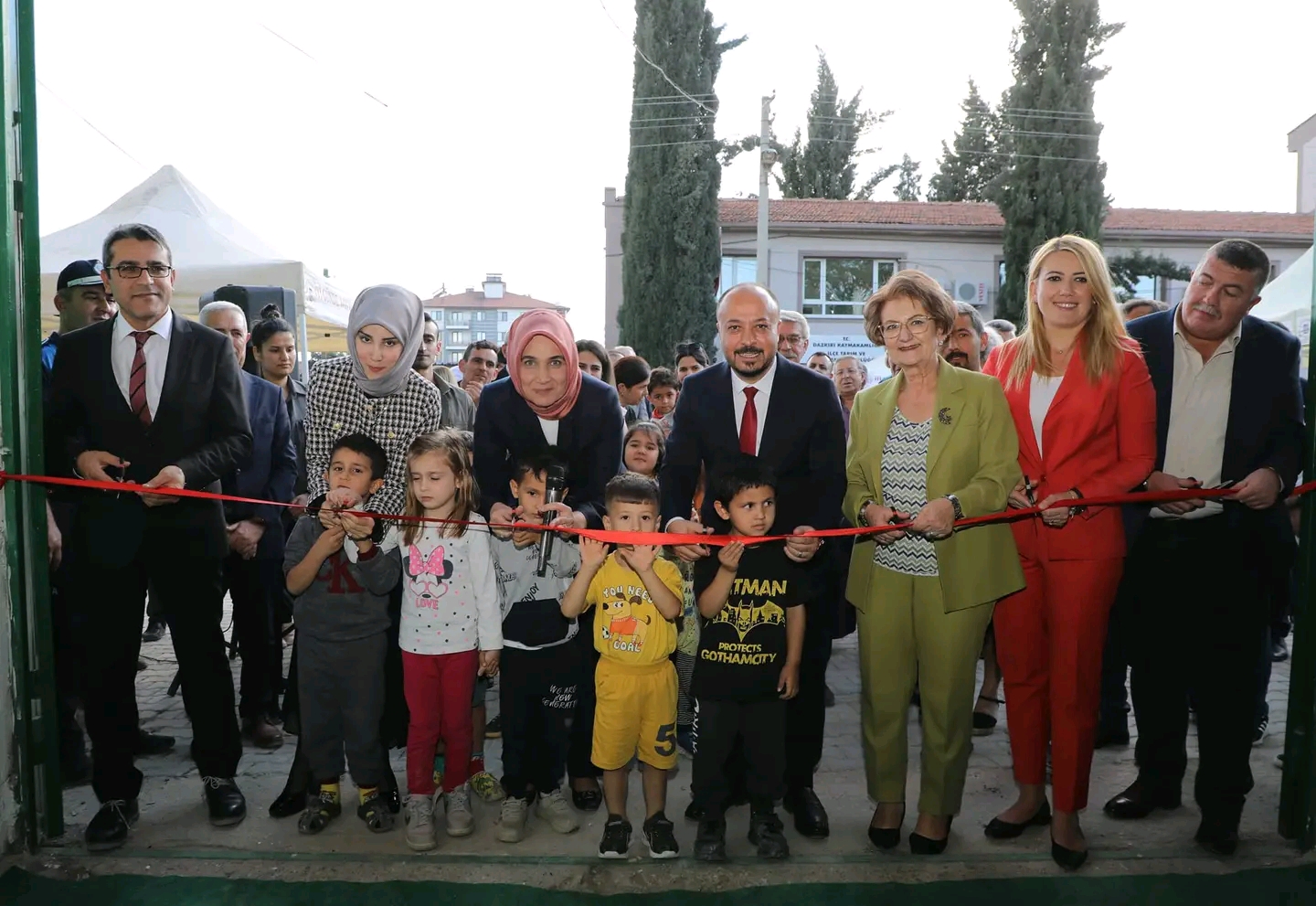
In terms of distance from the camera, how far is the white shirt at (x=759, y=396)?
344 centimetres

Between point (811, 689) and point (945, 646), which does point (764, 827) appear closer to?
point (811, 689)

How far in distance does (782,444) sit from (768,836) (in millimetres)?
1373

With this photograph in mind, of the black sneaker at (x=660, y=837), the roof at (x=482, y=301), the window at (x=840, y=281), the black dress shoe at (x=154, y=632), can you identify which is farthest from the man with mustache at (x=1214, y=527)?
the roof at (x=482, y=301)

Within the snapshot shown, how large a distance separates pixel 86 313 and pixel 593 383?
2.61m

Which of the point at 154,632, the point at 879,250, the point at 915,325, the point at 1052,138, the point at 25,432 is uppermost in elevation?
the point at 1052,138

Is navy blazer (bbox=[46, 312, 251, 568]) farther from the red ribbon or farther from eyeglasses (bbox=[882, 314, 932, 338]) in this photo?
eyeglasses (bbox=[882, 314, 932, 338])

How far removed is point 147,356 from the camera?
3438 mm

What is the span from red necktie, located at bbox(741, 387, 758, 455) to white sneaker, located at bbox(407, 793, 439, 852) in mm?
1730

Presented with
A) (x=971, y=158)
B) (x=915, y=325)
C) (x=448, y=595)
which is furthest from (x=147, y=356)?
(x=971, y=158)

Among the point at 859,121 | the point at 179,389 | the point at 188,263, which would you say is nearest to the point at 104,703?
the point at 179,389

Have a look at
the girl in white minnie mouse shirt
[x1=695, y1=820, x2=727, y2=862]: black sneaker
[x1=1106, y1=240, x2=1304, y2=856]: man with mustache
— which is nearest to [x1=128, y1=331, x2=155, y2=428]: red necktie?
the girl in white minnie mouse shirt

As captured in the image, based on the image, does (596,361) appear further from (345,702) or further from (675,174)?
(675,174)

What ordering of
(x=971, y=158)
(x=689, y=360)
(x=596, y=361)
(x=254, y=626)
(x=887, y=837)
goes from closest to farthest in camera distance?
1. (x=887, y=837)
2. (x=254, y=626)
3. (x=596, y=361)
4. (x=689, y=360)
5. (x=971, y=158)

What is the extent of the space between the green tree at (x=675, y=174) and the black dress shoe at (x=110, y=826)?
18593mm
